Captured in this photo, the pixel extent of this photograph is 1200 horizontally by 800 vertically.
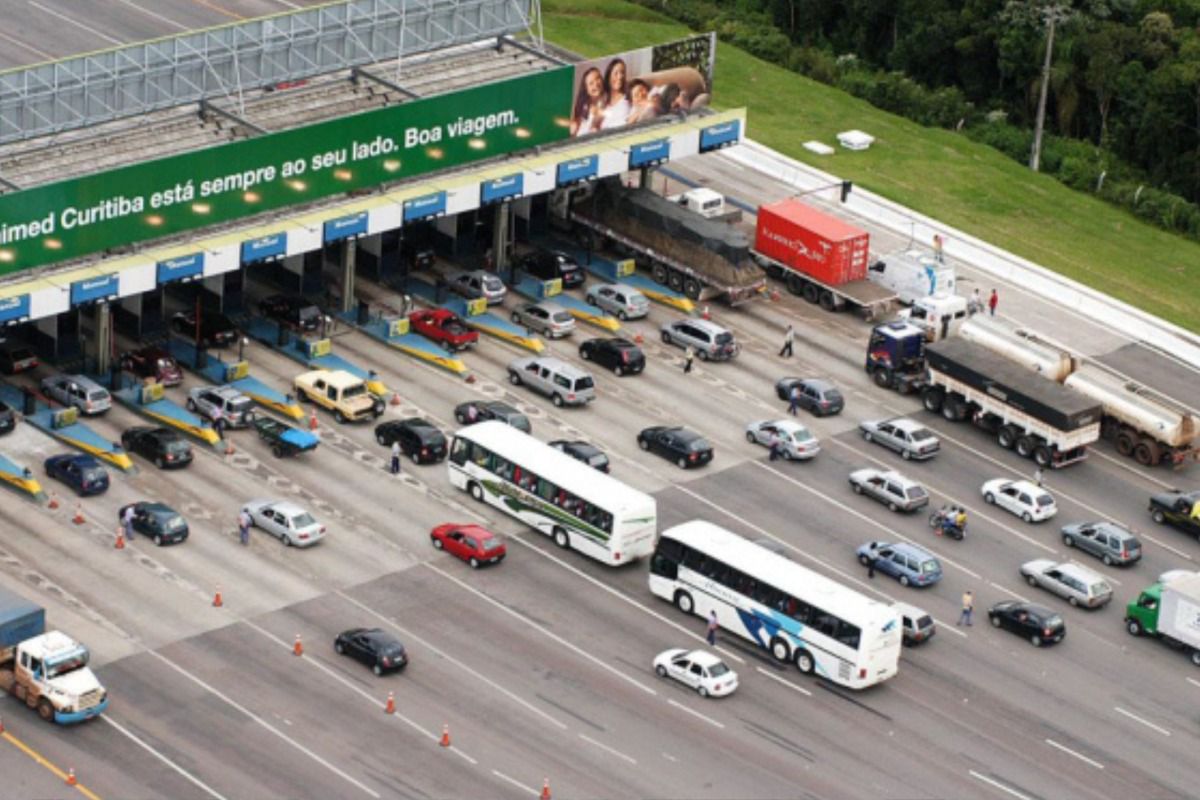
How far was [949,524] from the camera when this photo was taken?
112m

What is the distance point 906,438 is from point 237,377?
30889 millimetres

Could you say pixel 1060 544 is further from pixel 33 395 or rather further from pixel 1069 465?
pixel 33 395

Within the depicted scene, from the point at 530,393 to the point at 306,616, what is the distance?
23264mm

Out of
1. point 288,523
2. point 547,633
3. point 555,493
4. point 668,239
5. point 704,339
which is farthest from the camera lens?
point 668,239

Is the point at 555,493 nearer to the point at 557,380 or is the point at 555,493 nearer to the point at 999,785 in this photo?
the point at 557,380

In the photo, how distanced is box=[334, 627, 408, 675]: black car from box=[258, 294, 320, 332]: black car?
29320 millimetres

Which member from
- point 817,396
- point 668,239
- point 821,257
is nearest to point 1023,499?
point 817,396

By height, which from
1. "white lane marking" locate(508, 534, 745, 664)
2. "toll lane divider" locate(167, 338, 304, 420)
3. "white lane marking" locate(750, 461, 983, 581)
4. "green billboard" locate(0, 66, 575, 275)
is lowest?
"toll lane divider" locate(167, 338, 304, 420)

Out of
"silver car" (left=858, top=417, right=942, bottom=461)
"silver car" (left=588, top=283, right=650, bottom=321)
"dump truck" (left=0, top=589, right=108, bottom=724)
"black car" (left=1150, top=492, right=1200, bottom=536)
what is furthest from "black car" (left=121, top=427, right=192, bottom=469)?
"black car" (left=1150, top=492, right=1200, bottom=536)

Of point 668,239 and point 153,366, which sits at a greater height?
point 668,239

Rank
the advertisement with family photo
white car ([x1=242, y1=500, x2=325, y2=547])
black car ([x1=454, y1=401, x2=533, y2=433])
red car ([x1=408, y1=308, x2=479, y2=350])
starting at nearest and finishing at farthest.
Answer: white car ([x1=242, y1=500, x2=325, y2=547]) < black car ([x1=454, y1=401, x2=533, y2=433]) < red car ([x1=408, y1=308, x2=479, y2=350]) < the advertisement with family photo

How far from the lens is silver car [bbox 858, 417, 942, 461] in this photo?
118 metres

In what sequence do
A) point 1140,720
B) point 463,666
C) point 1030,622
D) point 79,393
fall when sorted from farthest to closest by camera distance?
point 79,393 < point 1030,622 < point 1140,720 < point 463,666

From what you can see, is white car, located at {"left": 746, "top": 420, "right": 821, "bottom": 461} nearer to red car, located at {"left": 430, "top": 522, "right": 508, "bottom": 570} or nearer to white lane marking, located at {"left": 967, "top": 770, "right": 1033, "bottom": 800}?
red car, located at {"left": 430, "top": 522, "right": 508, "bottom": 570}
